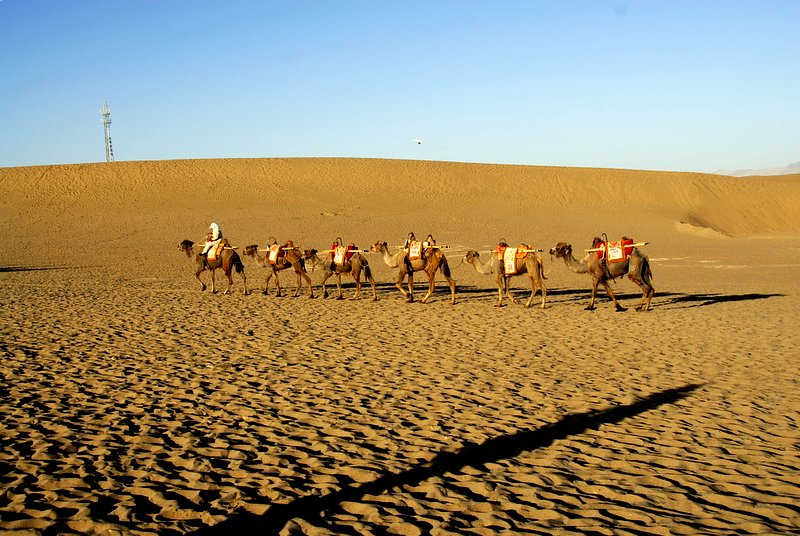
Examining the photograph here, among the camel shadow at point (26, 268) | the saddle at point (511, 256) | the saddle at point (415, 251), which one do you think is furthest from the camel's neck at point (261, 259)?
the camel shadow at point (26, 268)

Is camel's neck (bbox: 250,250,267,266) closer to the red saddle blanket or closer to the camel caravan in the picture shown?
the camel caravan

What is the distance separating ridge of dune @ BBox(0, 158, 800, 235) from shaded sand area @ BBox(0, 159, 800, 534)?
33.5 metres

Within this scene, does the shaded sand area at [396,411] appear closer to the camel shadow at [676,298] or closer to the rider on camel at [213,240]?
the camel shadow at [676,298]

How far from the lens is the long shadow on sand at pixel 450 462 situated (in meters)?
4.79

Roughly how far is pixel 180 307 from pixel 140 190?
4479 cm

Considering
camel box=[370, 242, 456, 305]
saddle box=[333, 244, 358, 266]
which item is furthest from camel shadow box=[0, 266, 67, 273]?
camel box=[370, 242, 456, 305]

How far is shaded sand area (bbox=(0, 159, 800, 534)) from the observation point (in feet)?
16.6

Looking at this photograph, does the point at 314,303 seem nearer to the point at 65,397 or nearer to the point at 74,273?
the point at 65,397

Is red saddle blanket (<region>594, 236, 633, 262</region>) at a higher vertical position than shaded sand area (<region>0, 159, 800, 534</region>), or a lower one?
higher

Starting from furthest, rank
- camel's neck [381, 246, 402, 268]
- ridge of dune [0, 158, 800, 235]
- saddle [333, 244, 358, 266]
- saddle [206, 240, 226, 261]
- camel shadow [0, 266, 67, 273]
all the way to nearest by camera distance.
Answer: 1. ridge of dune [0, 158, 800, 235]
2. camel shadow [0, 266, 67, 273]
3. saddle [206, 240, 226, 261]
4. saddle [333, 244, 358, 266]
5. camel's neck [381, 246, 402, 268]

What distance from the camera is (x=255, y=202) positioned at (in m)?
53.9

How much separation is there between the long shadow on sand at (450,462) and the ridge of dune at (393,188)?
45.3 metres

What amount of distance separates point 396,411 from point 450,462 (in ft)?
5.58

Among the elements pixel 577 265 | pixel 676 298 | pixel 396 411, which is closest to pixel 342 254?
pixel 577 265
